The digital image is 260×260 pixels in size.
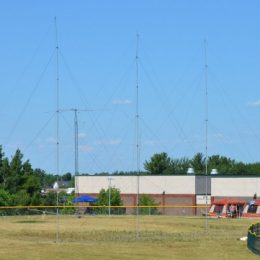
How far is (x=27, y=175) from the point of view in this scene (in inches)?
4375

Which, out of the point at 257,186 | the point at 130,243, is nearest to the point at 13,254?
the point at 130,243

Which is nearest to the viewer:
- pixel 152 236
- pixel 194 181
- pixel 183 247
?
pixel 183 247

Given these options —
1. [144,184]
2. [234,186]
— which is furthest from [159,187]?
[234,186]

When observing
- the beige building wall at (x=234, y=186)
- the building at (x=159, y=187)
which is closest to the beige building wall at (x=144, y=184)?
the building at (x=159, y=187)

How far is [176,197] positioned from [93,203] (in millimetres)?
14352

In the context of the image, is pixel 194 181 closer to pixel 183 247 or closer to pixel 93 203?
pixel 93 203

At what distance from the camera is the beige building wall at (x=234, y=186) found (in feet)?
315

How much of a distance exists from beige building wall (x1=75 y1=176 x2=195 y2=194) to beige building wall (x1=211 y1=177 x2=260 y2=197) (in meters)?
3.34

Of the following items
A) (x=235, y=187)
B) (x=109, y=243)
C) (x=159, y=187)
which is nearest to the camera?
(x=109, y=243)

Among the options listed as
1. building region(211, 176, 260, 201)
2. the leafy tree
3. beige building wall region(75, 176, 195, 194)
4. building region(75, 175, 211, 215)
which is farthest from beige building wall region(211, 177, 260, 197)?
the leafy tree

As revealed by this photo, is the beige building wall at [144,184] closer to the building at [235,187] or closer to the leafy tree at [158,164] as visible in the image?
the building at [235,187]

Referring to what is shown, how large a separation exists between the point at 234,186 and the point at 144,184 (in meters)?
13.0

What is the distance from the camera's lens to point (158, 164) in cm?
15562

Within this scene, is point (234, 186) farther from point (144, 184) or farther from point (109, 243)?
point (109, 243)
